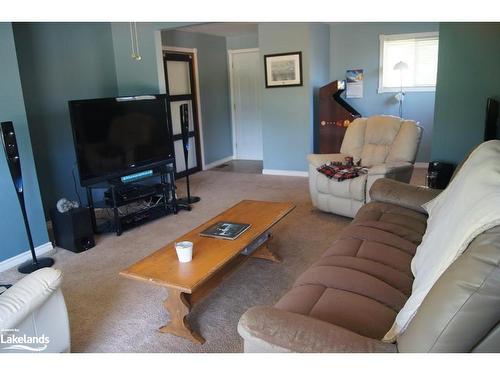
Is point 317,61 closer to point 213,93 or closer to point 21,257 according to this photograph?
point 213,93

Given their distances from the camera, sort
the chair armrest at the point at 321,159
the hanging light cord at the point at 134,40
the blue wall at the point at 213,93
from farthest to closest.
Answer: the blue wall at the point at 213,93
the hanging light cord at the point at 134,40
the chair armrest at the point at 321,159

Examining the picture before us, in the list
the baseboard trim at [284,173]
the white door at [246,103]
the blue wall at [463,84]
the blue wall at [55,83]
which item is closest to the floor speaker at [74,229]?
the blue wall at [55,83]

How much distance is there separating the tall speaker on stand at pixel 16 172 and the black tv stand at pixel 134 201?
67 centimetres

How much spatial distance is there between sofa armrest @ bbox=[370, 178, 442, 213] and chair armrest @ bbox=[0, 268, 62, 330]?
2096 mm

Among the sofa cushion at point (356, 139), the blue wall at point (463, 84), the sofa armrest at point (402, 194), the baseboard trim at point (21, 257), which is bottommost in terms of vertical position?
the baseboard trim at point (21, 257)

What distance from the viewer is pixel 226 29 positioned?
19.4 feet

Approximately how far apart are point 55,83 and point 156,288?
9.03 feet

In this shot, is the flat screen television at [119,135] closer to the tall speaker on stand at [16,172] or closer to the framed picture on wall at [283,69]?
the tall speaker on stand at [16,172]

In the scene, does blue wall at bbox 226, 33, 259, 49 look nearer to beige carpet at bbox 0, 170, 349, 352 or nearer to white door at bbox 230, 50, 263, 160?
white door at bbox 230, 50, 263, 160

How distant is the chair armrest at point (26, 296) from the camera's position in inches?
59.2

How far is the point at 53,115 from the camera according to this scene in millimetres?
4160
